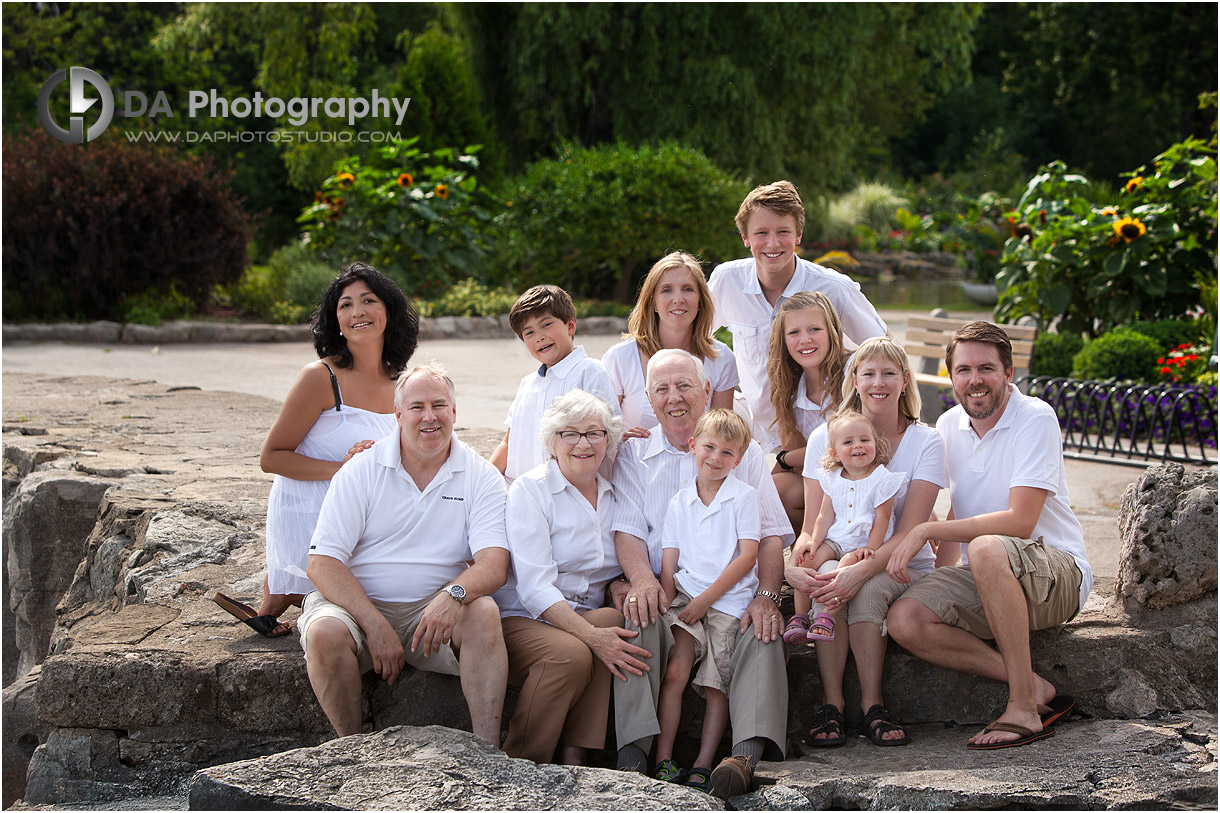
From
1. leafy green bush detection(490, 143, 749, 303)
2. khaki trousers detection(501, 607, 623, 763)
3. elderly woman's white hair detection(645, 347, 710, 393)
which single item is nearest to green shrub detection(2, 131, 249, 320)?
leafy green bush detection(490, 143, 749, 303)

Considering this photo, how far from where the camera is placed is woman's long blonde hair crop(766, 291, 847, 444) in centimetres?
385

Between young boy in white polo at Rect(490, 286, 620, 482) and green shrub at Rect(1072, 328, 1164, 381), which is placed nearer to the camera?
young boy in white polo at Rect(490, 286, 620, 482)

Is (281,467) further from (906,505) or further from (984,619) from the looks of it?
(984,619)

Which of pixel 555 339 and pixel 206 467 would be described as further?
pixel 206 467

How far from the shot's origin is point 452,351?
36.7 feet

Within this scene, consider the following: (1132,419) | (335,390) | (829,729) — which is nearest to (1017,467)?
(829,729)

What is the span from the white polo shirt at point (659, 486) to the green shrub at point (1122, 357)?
5293 mm

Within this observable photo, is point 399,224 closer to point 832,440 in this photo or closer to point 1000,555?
point 832,440

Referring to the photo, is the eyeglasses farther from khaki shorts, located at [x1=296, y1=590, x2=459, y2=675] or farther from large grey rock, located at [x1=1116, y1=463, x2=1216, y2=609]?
large grey rock, located at [x1=1116, y1=463, x2=1216, y2=609]

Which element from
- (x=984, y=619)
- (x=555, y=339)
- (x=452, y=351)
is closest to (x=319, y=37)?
(x=452, y=351)

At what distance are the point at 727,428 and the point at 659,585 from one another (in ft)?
1.81

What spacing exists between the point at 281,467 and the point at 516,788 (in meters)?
1.64

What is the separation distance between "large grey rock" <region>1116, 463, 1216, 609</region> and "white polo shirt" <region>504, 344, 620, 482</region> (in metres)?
1.90

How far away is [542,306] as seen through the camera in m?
3.79
